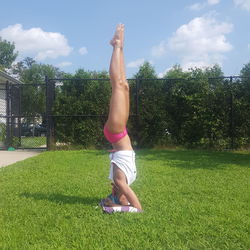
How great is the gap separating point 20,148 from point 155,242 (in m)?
9.43

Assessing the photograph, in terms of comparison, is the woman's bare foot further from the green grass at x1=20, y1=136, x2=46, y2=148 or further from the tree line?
the green grass at x1=20, y1=136, x2=46, y2=148

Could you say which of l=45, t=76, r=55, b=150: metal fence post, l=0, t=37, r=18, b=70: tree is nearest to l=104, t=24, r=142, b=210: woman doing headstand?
l=45, t=76, r=55, b=150: metal fence post

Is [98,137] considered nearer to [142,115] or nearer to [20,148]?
[142,115]

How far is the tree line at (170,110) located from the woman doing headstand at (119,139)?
6.73 meters

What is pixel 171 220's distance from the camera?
11.3ft

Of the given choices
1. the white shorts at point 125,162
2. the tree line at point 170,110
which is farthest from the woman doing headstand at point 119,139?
the tree line at point 170,110

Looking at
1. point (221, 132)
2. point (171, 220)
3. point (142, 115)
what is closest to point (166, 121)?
point (142, 115)

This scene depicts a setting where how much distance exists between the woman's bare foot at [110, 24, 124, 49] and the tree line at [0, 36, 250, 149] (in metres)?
6.62

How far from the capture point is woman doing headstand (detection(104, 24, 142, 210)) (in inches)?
147

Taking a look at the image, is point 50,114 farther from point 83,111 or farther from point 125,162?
point 125,162

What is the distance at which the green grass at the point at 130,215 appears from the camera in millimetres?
2910

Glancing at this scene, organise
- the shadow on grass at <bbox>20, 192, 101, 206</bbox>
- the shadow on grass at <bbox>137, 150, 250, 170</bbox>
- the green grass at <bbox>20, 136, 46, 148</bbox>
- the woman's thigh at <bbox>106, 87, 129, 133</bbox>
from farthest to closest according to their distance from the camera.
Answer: the green grass at <bbox>20, 136, 46, 148</bbox>, the shadow on grass at <bbox>137, 150, 250, 170</bbox>, the shadow on grass at <bbox>20, 192, 101, 206</bbox>, the woman's thigh at <bbox>106, 87, 129, 133</bbox>

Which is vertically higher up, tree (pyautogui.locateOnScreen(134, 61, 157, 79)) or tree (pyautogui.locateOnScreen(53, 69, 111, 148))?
tree (pyautogui.locateOnScreen(134, 61, 157, 79))

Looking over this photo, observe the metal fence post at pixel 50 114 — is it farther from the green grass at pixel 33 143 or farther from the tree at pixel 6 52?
the tree at pixel 6 52
